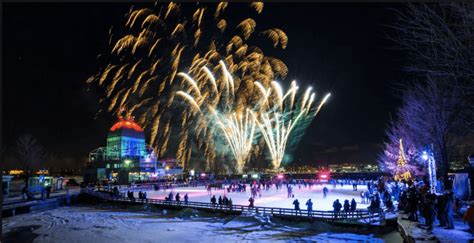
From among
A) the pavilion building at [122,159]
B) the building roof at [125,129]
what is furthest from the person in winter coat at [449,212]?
the building roof at [125,129]

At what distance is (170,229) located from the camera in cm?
2273

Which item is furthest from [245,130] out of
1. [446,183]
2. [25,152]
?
[25,152]

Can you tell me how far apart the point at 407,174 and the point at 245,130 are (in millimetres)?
21883

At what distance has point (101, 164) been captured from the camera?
78.9 m

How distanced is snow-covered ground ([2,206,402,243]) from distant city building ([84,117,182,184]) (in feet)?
139

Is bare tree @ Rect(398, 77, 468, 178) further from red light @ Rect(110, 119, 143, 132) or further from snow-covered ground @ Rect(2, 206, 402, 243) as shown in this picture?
red light @ Rect(110, 119, 143, 132)

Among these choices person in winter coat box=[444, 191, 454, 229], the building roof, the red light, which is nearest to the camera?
person in winter coat box=[444, 191, 454, 229]

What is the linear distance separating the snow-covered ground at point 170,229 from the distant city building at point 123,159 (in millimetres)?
42230

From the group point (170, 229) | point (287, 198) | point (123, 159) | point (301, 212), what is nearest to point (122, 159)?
point (123, 159)

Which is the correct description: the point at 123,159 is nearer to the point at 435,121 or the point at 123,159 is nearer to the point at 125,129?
the point at 125,129

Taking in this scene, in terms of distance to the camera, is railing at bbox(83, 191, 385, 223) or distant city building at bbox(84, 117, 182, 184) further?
distant city building at bbox(84, 117, 182, 184)

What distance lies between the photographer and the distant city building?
7400 centimetres

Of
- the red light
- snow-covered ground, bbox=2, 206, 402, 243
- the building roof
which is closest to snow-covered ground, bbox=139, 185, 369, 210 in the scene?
snow-covered ground, bbox=2, 206, 402, 243

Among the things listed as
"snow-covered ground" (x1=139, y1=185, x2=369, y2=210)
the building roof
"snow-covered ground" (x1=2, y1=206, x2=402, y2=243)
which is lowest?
"snow-covered ground" (x1=2, y1=206, x2=402, y2=243)
